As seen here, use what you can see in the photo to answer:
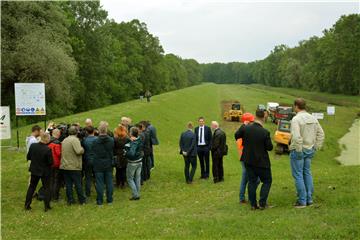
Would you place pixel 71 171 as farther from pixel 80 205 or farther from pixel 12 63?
pixel 12 63

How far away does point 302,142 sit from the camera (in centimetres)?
998

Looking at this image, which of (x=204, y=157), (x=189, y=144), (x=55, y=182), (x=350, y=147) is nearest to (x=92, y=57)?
(x=350, y=147)

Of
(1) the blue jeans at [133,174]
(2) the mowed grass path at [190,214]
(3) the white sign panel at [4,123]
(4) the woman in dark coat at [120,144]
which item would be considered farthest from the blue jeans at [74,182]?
(3) the white sign panel at [4,123]

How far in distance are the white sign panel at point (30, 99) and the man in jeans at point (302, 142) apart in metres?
14.7

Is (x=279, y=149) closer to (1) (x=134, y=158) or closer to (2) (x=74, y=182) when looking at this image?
(1) (x=134, y=158)

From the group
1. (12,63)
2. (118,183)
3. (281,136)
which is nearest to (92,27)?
(12,63)

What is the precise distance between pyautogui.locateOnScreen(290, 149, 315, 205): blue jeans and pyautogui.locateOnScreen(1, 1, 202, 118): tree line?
30920 mm

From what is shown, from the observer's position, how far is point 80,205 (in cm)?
1267

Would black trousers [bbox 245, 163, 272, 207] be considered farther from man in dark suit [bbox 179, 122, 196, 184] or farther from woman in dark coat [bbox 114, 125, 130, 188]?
man in dark suit [bbox 179, 122, 196, 184]

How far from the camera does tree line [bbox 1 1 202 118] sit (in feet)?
120

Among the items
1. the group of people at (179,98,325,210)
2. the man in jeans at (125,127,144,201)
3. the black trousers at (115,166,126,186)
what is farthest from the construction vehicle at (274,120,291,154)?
the group of people at (179,98,325,210)

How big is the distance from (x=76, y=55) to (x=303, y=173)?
55054mm

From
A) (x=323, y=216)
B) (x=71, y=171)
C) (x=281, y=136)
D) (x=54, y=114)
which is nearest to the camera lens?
(x=323, y=216)

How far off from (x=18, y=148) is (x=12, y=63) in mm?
15878
